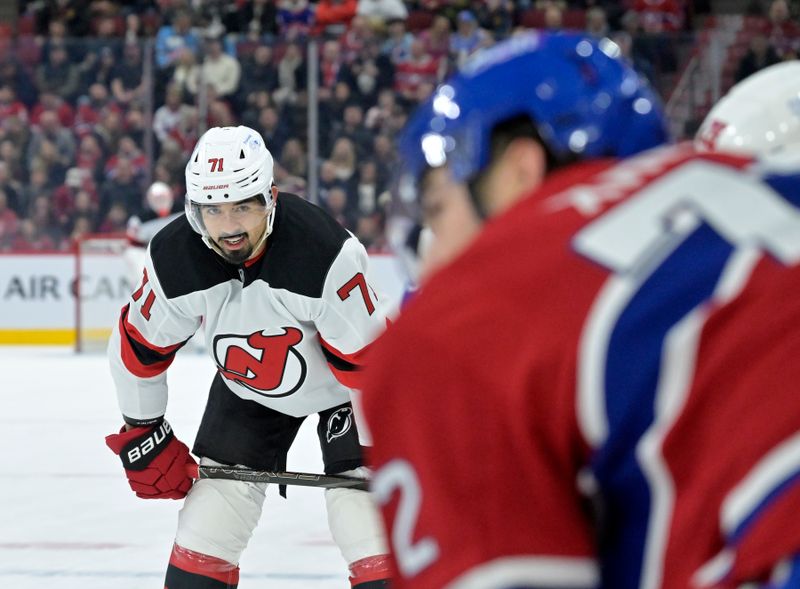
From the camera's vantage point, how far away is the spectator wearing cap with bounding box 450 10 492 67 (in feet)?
29.9

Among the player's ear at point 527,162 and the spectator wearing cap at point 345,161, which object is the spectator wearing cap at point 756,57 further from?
the player's ear at point 527,162

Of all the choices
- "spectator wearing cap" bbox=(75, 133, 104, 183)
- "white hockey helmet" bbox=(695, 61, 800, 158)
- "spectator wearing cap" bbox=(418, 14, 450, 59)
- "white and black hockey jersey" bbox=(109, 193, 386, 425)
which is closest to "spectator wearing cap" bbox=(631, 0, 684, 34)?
"spectator wearing cap" bbox=(418, 14, 450, 59)

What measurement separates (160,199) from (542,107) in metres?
8.09

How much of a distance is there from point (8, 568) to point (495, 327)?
303 centimetres

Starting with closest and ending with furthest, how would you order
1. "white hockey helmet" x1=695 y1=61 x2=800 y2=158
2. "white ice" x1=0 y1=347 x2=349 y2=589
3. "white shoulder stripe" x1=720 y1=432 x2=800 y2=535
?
"white shoulder stripe" x1=720 y1=432 x2=800 y2=535 < "white hockey helmet" x1=695 y1=61 x2=800 y2=158 < "white ice" x1=0 y1=347 x2=349 y2=589

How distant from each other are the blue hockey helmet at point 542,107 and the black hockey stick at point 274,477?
182cm

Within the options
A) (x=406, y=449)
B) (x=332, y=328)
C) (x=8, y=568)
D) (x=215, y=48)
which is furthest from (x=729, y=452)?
(x=215, y=48)

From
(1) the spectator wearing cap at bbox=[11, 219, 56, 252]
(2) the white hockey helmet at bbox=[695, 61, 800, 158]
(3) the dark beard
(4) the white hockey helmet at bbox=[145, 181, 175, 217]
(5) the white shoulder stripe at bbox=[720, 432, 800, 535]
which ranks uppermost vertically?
(5) the white shoulder stripe at bbox=[720, 432, 800, 535]

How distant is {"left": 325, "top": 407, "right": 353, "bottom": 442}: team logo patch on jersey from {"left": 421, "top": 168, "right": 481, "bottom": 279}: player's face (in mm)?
1941

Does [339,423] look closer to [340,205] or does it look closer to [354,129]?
[340,205]

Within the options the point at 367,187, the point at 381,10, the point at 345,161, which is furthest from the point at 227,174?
the point at 381,10

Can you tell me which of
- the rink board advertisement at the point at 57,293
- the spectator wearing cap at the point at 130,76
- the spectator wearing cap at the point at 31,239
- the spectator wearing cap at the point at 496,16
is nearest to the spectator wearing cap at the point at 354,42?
the spectator wearing cap at the point at 496,16

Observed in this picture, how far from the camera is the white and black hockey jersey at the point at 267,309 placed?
254cm

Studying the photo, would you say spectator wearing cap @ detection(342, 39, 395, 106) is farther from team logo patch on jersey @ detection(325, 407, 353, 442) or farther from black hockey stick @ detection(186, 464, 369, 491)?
black hockey stick @ detection(186, 464, 369, 491)
